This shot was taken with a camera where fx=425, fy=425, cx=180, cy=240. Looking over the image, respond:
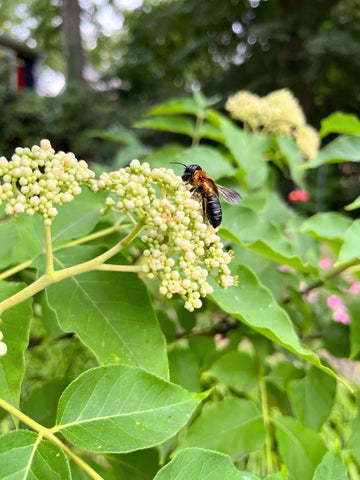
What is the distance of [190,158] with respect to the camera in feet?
2.86

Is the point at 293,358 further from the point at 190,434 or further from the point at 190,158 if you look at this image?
the point at 190,158

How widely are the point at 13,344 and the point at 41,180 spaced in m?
0.18

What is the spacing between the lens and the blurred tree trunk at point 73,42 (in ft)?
29.4

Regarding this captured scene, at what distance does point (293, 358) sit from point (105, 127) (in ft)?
26.2

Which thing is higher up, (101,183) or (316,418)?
(101,183)

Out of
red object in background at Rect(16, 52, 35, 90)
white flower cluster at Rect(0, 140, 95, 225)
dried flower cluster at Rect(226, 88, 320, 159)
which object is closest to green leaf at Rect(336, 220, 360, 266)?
white flower cluster at Rect(0, 140, 95, 225)

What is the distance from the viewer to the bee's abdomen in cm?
54

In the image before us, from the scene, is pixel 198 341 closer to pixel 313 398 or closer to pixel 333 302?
pixel 313 398

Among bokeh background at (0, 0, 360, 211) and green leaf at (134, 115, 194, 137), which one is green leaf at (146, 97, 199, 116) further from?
bokeh background at (0, 0, 360, 211)

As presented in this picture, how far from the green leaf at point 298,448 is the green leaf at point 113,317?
1.17ft

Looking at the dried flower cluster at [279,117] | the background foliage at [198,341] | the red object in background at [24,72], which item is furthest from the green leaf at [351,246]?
the red object in background at [24,72]

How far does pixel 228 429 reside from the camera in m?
0.74

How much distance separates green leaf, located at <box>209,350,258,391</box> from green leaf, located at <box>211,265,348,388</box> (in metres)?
0.36

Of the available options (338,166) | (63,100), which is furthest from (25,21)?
(338,166)
